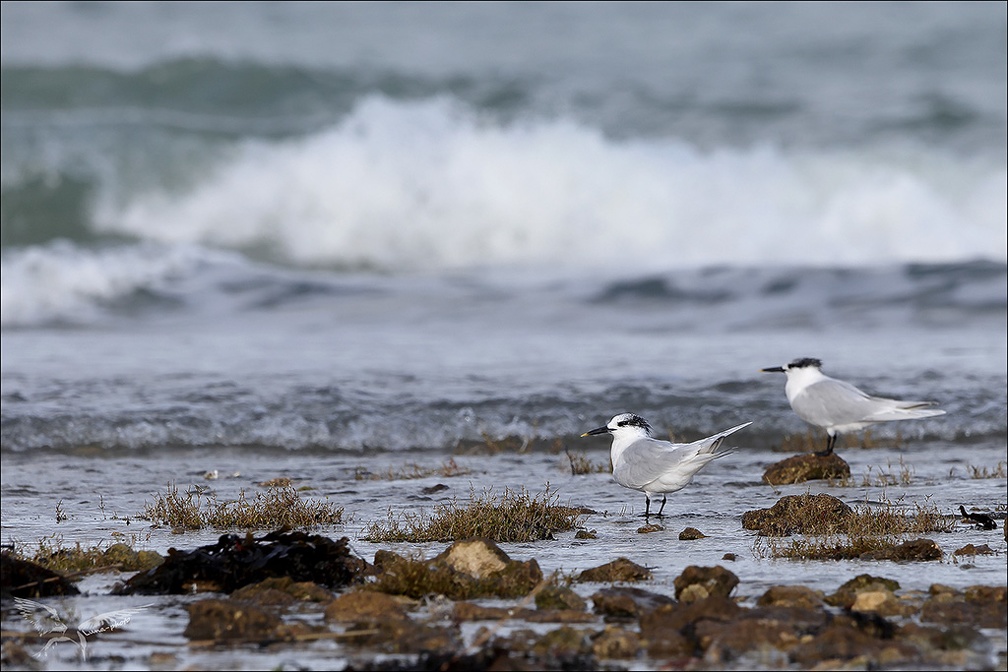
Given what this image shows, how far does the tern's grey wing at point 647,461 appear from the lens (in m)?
7.37

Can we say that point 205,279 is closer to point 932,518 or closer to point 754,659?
point 932,518

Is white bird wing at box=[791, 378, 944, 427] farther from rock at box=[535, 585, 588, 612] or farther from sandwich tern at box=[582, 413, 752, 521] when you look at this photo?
rock at box=[535, 585, 588, 612]

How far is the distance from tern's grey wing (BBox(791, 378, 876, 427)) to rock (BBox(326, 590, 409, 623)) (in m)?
5.56

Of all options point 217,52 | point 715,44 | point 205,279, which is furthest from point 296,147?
point 715,44

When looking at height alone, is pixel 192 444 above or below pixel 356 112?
below

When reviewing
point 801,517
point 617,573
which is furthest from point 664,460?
point 617,573

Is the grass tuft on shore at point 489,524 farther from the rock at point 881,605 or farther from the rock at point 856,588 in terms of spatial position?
the rock at point 881,605

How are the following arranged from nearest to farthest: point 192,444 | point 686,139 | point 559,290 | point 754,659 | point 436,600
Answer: point 754,659 < point 436,600 < point 192,444 < point 559,290 < point 686,139

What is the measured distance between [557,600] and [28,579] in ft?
7.11

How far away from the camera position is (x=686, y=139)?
31.8 metres

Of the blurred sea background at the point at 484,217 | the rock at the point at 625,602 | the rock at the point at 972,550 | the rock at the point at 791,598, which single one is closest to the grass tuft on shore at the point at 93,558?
the rock at the point at 625,602

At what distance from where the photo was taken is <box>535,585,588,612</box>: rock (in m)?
4.73

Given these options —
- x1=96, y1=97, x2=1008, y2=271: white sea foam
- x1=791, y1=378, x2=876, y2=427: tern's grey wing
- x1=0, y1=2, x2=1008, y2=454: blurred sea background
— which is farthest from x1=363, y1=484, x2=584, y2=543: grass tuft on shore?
x1=96, y1=97, x2=1008, y2=271: white sea foam

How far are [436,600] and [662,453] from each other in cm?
293
